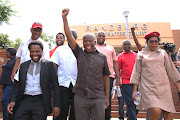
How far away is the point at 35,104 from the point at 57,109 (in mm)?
343

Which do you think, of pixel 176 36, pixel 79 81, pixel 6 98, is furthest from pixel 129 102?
pixel 176 36

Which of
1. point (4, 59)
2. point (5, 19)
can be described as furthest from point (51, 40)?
point (4, 59)

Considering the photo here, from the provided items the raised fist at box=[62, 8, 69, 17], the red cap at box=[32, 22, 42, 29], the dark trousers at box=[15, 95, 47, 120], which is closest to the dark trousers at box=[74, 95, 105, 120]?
the dark trousers at box=[15, 95, 47, 120]

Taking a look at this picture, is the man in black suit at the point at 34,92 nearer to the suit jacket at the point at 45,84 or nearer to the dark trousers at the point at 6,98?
the suit jacket at the point at 45,84

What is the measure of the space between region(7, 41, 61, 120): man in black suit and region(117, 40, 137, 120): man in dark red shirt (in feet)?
7.66

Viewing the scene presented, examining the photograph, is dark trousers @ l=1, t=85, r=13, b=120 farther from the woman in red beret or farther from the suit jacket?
the woman in red beret

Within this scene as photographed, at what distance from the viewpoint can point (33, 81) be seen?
2.93m

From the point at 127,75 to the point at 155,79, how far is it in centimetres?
160

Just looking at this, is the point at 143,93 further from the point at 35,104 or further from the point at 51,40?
the point at 51,40

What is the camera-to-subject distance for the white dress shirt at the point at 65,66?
3.64 metres

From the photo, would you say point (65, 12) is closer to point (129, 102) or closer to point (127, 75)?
point (127, 75)

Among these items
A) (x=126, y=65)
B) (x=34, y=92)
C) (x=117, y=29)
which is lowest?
(x=34, y=92)

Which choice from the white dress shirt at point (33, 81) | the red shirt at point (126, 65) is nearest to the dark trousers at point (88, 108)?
the white dress shirt at point (33, 81)

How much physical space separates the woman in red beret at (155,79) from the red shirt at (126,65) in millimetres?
1235
